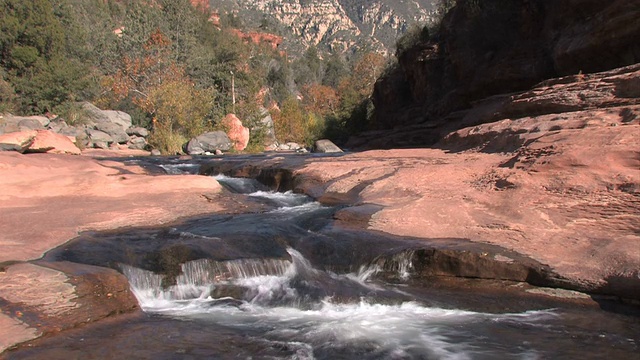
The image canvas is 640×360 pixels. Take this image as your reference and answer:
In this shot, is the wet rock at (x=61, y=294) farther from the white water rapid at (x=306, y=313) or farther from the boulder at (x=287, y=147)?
the boulder at (x=287, y=147)

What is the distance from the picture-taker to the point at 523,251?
592 centimetres

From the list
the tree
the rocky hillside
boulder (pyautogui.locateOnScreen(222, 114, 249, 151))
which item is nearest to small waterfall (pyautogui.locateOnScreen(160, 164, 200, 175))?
boulder (pyautogui.locateOnScreen(222, 114, 249, 151))

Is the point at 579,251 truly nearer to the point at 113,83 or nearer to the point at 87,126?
the point at 87,126

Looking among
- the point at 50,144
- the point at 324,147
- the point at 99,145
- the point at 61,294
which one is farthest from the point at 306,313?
the point at 324,147

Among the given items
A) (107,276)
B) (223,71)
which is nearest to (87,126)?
(223,71)

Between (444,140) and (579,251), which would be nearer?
(579,251)

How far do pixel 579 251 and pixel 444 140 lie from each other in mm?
10055

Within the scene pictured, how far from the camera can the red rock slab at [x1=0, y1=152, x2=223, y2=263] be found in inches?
269

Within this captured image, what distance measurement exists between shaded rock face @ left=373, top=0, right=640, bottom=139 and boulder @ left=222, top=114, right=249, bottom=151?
1067 cm

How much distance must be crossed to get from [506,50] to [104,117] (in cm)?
2493

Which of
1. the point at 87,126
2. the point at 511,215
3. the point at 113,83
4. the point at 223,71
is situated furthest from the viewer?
the point at 223,71

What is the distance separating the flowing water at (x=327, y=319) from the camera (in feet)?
13.5

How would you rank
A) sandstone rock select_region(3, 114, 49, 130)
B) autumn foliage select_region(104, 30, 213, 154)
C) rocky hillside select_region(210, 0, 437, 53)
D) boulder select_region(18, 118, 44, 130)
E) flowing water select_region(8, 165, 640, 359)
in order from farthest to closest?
rocky hillside select_region(210, 0, 437, 53)
autumn foliage select_region(104, 30, 213, 154)
boulder select_region(18, 118, 44, 130)
sandstone rock select_region(3, 114, 49, 130)
flowing water select_region(8, 165, 640, 359)

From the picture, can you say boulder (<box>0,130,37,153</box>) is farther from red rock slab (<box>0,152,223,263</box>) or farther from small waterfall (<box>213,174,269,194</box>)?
small waterfall (<box>213,174,269,194</box>)
